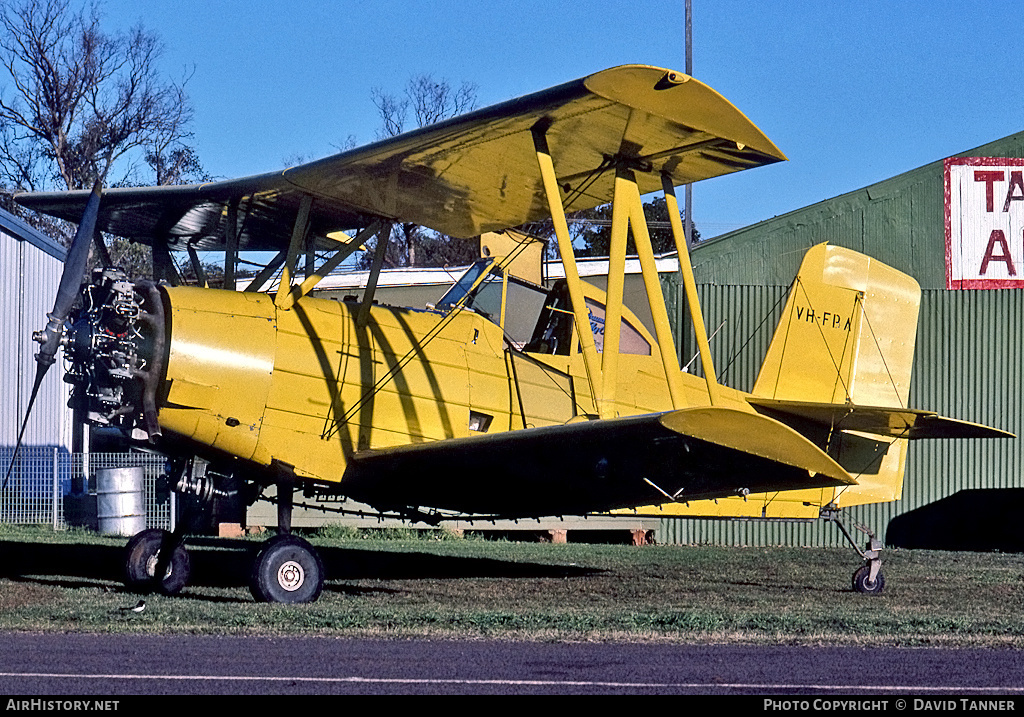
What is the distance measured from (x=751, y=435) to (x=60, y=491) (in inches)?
579

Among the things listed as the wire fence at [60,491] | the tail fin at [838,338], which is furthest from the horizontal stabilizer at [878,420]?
the wire fence at [60,491]

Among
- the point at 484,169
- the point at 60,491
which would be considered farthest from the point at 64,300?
the point at 60,491

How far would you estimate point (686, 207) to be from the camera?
25.3 meters

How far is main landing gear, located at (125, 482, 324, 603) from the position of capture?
9.23m

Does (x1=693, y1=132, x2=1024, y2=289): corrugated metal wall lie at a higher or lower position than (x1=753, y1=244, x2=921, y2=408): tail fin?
higher

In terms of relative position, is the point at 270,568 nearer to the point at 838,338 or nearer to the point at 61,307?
the point at 61,307

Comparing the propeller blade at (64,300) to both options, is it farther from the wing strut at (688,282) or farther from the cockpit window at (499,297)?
the wing strut at (688,282)

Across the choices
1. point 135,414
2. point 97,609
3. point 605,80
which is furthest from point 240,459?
point 605,80

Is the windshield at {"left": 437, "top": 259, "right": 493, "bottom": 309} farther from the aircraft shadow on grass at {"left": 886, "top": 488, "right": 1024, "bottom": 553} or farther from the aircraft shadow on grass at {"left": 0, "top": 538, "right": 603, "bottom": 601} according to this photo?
the aircraft shadow on grass at {"left": 886, "top": 488, "right": 1024, "bottom": 553}

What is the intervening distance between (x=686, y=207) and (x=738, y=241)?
6.88 metres

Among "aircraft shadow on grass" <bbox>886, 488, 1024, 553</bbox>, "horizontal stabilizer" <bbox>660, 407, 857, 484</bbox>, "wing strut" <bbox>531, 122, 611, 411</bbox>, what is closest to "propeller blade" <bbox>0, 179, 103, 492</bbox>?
"wing strut" <bbox>531, 122, 611, 411</bbox>

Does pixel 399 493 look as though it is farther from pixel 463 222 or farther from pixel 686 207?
pixel 686 207

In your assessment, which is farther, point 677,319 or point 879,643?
point 677,319

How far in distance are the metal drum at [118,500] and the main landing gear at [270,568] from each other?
777 cm
